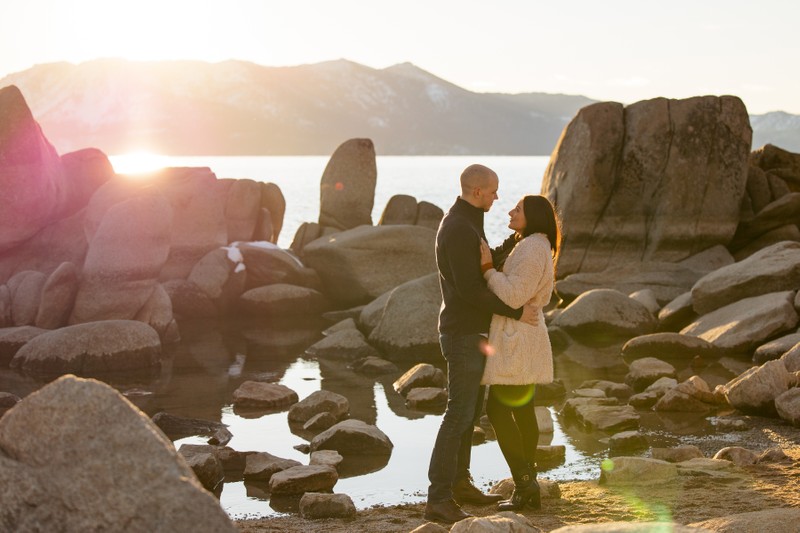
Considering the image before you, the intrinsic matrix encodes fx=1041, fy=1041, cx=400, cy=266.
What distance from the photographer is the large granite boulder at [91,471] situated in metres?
3.80

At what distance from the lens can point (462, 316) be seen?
7.09 m

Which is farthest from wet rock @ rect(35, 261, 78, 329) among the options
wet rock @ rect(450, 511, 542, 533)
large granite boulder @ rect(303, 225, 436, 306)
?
wet rock @ rect(450, 511, 542, 533)

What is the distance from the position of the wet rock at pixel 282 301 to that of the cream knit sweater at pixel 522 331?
14.8 meters

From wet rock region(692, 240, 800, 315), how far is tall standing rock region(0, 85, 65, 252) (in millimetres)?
12332

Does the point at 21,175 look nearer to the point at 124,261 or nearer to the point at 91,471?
the point at 124,261

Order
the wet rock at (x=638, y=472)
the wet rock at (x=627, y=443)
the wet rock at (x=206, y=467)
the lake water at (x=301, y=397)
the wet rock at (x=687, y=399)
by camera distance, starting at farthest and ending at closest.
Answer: the wet rock at (x=687, y=399)
the wet rock at (x=627, y=443)
the lake water at (x=301, y=397)
the wet rock at (x=206, y=467)
the wet rock at (x=638, y=472)

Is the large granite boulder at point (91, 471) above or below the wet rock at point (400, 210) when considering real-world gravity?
above

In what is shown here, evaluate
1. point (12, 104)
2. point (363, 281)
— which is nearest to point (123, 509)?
point (12, 104)

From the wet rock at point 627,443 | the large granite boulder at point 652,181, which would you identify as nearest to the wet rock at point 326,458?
the wet rock at point 627,443

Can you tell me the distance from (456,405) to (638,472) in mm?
2103

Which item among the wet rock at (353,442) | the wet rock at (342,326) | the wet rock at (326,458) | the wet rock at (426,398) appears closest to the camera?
the wet rock at (326,458)

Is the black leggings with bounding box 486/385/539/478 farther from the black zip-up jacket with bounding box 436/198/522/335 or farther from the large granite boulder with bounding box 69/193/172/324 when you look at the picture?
the large granite boulder with bounding box 69/193/172/324

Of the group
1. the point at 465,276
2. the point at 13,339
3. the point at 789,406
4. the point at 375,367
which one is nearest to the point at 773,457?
the point at 789,406

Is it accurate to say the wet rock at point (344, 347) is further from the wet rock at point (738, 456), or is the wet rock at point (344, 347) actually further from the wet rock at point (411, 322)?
the wet rock at point (738, 456)
